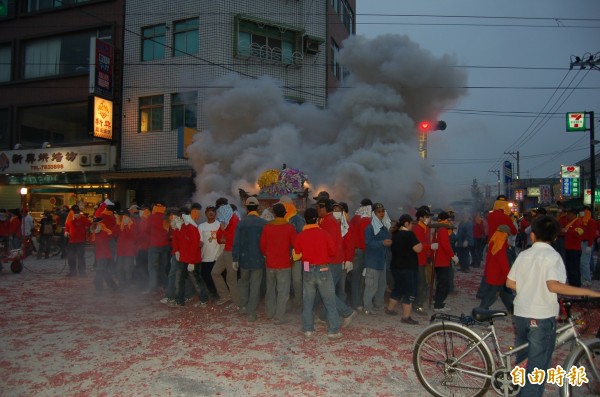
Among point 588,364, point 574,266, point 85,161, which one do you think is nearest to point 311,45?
point 85,161

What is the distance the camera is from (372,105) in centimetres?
1572

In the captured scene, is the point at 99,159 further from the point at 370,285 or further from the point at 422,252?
the point at 422,252

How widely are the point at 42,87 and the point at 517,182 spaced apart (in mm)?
43858

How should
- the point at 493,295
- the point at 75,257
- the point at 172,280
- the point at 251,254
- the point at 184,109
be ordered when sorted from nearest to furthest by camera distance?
the point at 493,295 < the point at 251,254 < the point at 172,280 < the point at 75,257 < the point at 184,109

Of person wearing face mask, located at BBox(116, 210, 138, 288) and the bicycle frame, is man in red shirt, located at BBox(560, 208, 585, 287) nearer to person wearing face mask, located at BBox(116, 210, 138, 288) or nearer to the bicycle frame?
the bicycle frame

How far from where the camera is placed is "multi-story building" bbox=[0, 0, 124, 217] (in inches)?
728

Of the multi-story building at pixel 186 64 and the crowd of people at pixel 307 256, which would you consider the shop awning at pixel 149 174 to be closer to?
the multi-story building at pixel 186 64

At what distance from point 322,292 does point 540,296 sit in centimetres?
279

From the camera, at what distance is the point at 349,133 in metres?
16.4

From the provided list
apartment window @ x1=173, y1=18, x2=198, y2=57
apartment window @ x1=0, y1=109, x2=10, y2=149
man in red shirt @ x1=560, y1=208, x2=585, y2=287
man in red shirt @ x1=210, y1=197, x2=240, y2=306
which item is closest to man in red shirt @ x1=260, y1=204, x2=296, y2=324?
man in red shirt @ x1=210, y1=197, x2=240, y2=306

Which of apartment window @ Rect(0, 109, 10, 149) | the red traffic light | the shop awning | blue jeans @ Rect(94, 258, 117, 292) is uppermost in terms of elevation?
apartment window @ Rect(0, 109, 10, 149)

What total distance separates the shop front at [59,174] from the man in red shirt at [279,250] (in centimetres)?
1485

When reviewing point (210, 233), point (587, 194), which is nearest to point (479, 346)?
point (210, 233)

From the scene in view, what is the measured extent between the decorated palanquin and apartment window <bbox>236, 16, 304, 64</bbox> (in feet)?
25.5
